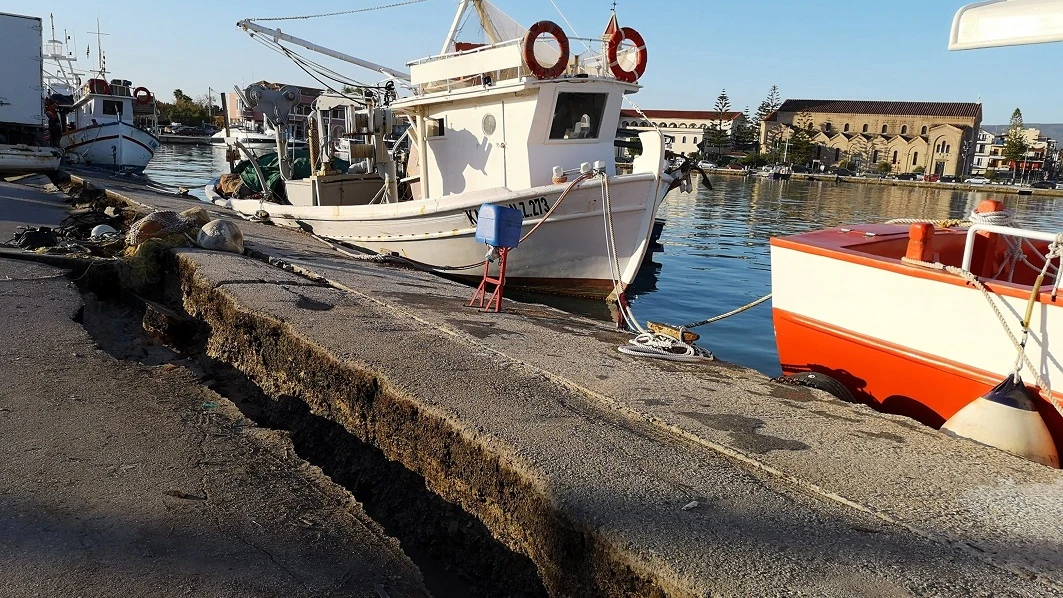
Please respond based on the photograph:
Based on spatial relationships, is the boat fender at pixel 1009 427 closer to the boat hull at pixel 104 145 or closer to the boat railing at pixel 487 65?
the boat railing at pixel 487 65

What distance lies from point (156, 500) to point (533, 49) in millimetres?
7850

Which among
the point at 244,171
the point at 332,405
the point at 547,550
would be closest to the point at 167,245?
the point at 332,405

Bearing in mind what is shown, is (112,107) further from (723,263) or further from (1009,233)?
(1009,233)

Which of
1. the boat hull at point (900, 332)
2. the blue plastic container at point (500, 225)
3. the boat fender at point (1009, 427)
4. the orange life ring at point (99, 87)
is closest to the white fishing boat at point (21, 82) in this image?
the orange life ring at point (99, 87)

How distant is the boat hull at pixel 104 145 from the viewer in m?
26.6

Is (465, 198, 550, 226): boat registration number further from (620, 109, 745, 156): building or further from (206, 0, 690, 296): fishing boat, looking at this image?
(620, 109, 745, 156): building

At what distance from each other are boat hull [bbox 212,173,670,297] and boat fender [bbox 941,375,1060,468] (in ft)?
20.3

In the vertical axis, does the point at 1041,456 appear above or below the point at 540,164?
below

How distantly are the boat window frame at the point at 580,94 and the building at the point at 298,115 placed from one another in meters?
5.22

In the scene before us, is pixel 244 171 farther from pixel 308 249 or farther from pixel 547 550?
pixel 547 550

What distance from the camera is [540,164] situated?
10.2 m

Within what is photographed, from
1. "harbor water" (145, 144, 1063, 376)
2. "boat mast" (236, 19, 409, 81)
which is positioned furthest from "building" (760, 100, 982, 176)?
"boat mast" (236, 19, 409, 81)

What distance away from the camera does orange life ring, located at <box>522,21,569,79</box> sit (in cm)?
919

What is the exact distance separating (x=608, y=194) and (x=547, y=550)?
24.2 ft
